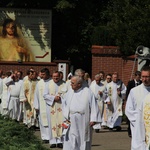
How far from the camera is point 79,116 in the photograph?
13.0 m

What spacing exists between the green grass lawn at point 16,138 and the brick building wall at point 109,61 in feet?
48.4

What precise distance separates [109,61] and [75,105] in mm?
16128

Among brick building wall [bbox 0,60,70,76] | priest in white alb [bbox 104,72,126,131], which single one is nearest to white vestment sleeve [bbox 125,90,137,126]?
priest in white alb [bbox 104,72,126,131]

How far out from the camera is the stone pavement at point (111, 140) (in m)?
16.8

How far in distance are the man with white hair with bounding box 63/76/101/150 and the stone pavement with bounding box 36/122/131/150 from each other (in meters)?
3.48

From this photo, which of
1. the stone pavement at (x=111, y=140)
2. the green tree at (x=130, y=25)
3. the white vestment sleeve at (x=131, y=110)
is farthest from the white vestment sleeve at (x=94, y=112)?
the green tree at (x=130, y=25)

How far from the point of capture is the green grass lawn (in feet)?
36.0

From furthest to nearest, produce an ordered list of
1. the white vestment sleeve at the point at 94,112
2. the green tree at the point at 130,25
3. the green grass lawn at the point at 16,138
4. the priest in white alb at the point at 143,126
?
the green tree at the point at 130,25 < the white vestment sleeve at the point at 94,112 < the green grass lawn at the point at 16,138 < the priest in white alb at the point at 143,126

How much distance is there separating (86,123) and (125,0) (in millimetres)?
15742

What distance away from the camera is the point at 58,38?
37250 millimetres

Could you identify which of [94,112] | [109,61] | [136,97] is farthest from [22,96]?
[136,97]

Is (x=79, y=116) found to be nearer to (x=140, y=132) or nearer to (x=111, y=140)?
(x=140, y=132)

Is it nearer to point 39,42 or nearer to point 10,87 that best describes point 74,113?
point 10,87

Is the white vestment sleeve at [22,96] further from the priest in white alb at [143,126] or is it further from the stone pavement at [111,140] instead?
the priest in white alb at [143,126]
